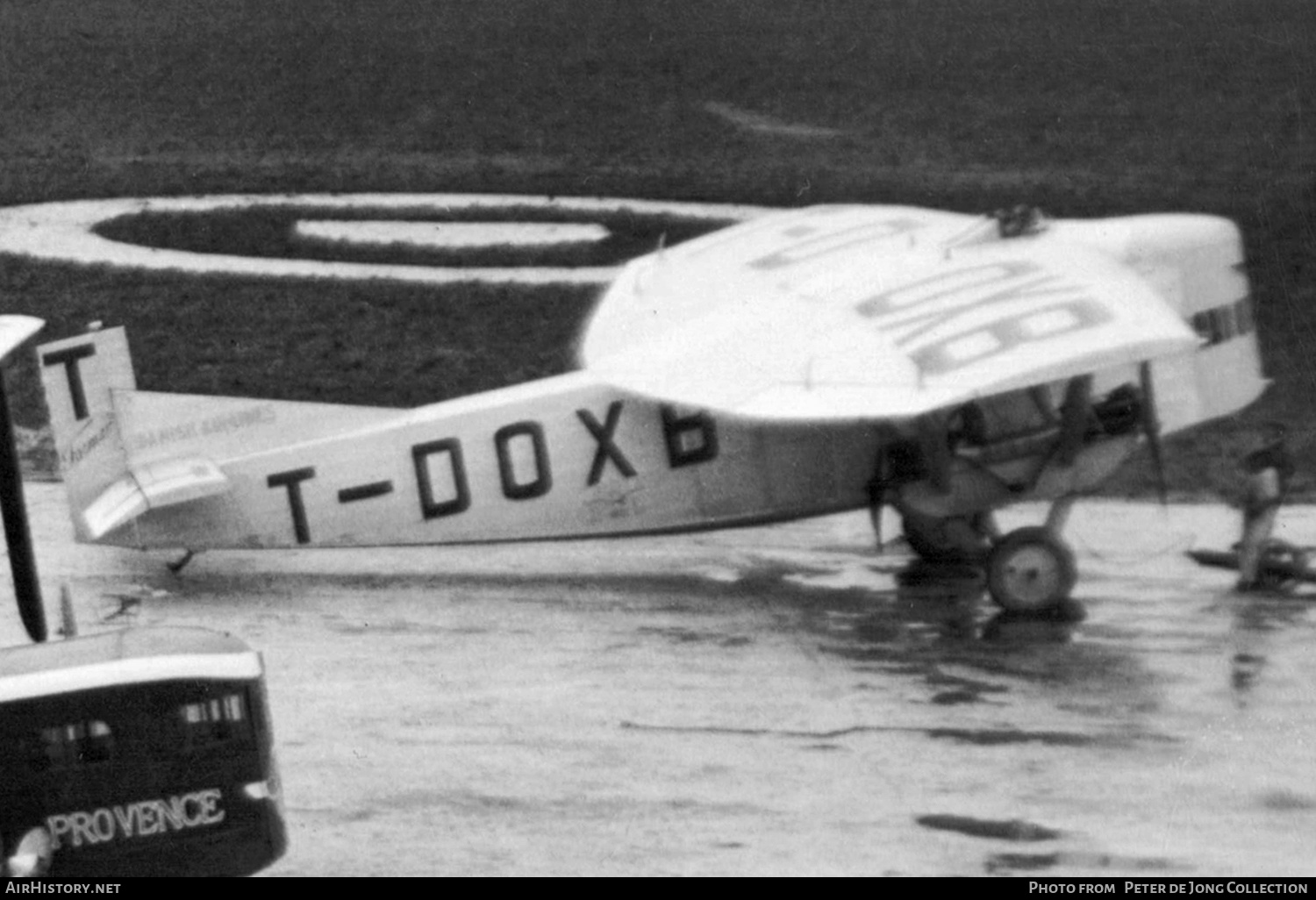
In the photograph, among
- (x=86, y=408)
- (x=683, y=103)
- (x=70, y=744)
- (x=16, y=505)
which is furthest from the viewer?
(x=683, y=103)

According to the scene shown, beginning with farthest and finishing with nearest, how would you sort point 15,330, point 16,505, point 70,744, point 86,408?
point 86,408 → point 15,330 → point 16,505 → point 70,744

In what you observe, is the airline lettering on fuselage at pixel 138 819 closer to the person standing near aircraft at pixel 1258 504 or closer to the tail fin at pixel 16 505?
the tail fin at pixel 16 505

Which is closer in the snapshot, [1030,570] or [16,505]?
[16,505]

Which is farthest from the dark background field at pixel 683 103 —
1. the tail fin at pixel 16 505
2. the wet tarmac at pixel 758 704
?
the tail fin at pixel 16 505

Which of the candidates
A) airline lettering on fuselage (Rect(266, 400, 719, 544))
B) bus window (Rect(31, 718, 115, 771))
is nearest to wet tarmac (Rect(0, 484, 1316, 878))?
airline lettering on fuselage (Rect(266, 400, 719, 544))

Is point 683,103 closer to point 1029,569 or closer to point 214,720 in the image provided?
point 1029,569

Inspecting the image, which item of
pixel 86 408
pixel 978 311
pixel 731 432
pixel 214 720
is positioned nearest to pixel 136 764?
pixel 214 720
